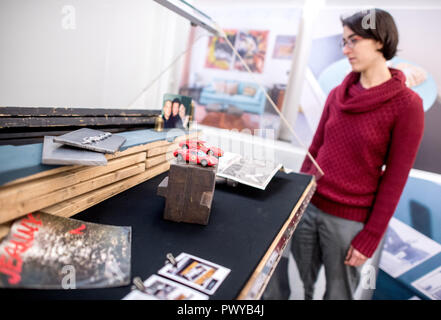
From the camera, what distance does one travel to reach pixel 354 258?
149 centimetres

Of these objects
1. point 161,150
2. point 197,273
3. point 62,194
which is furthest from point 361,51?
point 62,194

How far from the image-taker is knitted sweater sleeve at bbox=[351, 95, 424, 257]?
132 centimetres

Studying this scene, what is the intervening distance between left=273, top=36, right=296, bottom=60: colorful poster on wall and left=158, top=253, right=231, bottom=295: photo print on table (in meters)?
2.15

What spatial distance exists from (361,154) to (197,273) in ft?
3.85

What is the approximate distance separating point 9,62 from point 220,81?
70.8 inches

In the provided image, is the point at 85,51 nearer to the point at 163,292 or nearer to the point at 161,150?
the point at 161,150

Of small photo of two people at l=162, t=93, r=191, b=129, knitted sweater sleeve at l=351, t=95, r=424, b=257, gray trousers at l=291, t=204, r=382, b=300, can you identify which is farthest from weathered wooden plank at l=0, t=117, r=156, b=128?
knitted sweater sleeve at l=351, t=95, r=424, b=257

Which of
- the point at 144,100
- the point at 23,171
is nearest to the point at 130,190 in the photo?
the point at 23,171

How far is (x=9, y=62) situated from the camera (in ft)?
4.10

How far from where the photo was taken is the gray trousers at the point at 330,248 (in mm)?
1555

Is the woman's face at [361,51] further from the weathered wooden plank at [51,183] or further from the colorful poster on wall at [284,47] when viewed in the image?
the weathered wooden plank at [51,183]

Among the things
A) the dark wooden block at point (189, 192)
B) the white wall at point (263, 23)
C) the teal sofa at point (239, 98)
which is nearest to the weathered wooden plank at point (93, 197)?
the dark wooden block at point (189, 192)

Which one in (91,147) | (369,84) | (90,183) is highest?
(369,84)

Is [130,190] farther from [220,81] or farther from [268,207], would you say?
[220,81]
